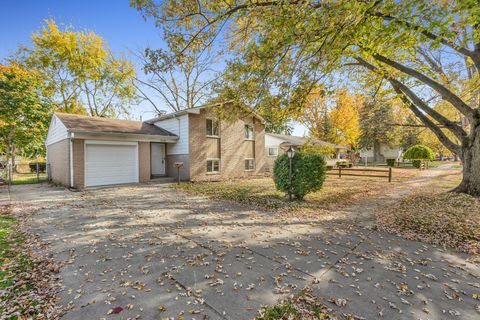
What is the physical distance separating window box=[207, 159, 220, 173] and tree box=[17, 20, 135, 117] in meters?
16.5

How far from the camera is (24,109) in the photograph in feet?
53.6

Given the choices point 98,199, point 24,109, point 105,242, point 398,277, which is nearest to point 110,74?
point 24,109

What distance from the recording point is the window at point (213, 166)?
16297 mm

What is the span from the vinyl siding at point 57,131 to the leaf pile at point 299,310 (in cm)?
1404

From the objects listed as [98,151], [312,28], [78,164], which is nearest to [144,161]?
[98,151]

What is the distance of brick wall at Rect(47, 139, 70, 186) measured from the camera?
1270 cm

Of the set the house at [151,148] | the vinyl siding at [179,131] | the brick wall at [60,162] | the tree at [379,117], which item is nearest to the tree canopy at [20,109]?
Result: the house at [151,148]

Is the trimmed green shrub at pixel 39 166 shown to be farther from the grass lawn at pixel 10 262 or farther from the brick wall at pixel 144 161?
the grass lawn at pixel 10 262

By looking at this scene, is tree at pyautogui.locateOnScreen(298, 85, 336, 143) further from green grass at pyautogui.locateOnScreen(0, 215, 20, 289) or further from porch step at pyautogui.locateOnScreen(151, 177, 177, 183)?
green grass at pyautogui.locateOnScreen(0, 215, 20, 289)

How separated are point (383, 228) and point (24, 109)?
22.5 m

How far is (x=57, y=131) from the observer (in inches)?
565

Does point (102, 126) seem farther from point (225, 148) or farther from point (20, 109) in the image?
point (225, 148)

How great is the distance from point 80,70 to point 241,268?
96.4 feet

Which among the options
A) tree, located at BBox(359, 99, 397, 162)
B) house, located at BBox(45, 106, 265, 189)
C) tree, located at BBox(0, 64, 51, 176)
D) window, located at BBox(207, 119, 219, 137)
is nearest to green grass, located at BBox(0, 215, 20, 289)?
house, located at BBox(45, 106, 265, 189)
